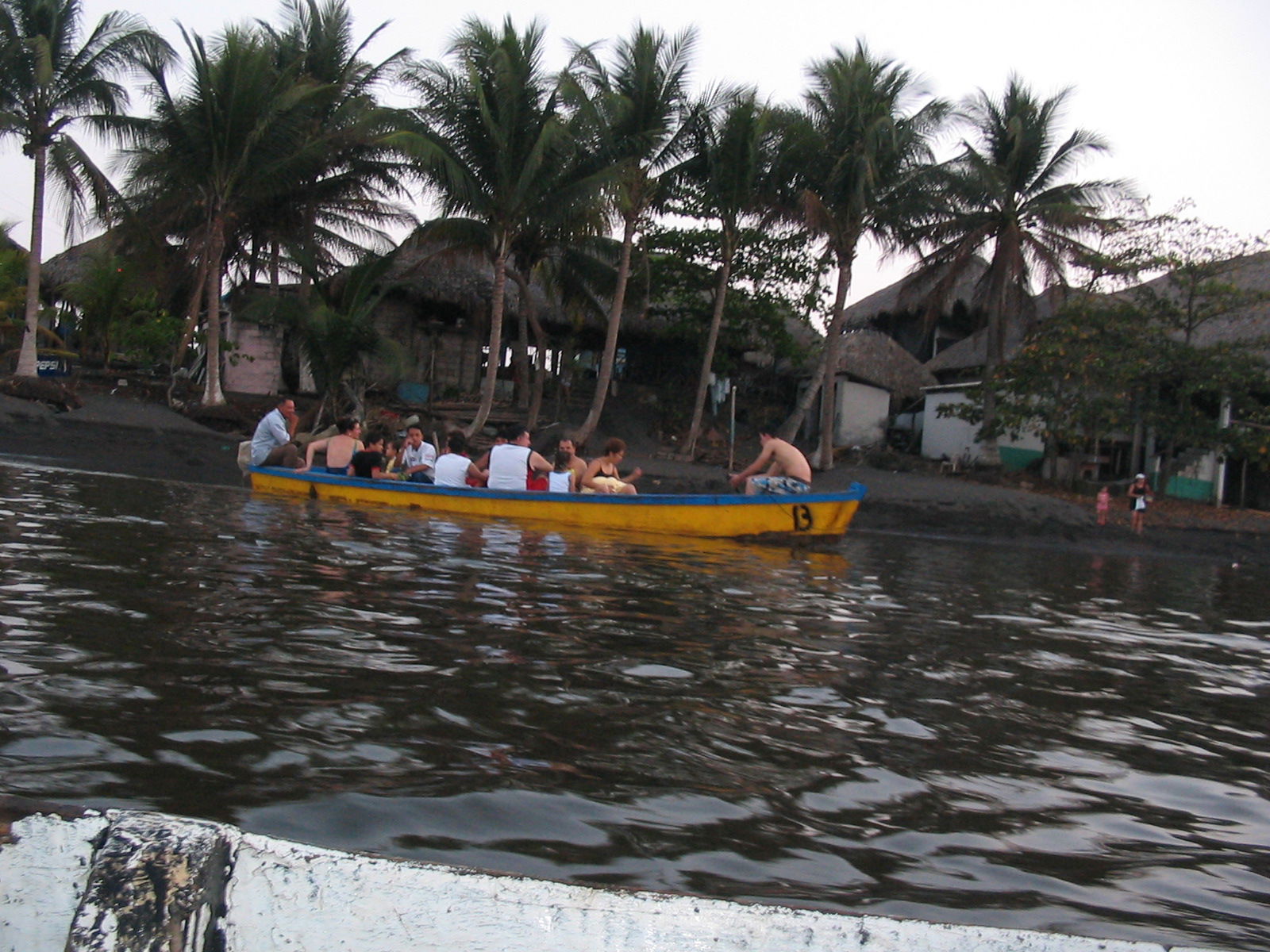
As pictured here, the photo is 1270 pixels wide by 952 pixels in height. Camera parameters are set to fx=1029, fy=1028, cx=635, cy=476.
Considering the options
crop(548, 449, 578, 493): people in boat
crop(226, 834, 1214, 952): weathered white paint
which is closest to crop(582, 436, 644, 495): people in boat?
crop(548, 449, 578, 493): people in boat

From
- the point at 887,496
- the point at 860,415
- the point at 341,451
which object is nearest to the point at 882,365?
the point at 860,415

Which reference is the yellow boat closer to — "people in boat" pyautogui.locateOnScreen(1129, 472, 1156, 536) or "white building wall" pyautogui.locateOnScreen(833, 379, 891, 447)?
"people in boat" pyautogui.locateOnScreen(1129, 472, 1156, 536)

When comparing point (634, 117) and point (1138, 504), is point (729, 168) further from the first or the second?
point (1138, 504)

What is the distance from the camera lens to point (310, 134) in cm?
2288

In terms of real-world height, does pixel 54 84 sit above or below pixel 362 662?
above

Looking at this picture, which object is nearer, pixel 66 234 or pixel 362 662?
pixel 362 662

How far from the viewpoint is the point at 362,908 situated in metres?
1.67

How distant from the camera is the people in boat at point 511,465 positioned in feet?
41.7

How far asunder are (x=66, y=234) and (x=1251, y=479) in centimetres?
2595

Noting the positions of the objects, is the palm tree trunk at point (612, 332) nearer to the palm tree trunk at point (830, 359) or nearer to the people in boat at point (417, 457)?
the palm tree trunk at point (830, 359)

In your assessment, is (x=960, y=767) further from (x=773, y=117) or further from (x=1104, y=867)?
(x=773, y=117)

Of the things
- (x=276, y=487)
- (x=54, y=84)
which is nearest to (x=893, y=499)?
(x=276, y=487)

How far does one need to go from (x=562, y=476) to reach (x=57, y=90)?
50.9 feet

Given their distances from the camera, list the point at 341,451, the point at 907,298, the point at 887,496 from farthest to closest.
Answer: the point at 907,298
the point at 887,496
the point at 341,451
